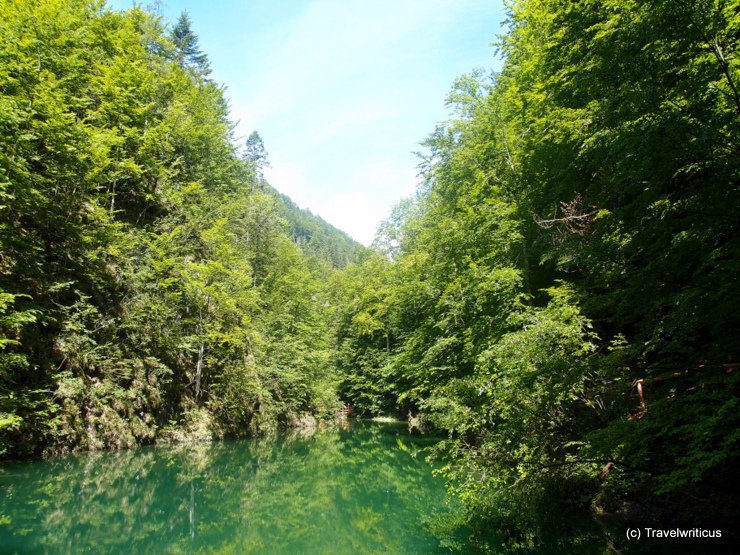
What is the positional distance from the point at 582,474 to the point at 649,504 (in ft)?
3.81

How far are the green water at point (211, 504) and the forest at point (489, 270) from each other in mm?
1420

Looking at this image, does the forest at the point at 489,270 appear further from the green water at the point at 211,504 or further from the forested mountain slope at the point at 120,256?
the green water at the point at 211,504

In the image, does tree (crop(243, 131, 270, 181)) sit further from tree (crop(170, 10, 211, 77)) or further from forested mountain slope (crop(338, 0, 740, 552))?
forested mountain slope (crop(338, 0, 740, 552))

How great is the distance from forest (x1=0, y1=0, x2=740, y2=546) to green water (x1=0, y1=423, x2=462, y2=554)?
142cm

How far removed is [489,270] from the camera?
12656mm

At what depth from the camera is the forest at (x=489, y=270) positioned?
468cm

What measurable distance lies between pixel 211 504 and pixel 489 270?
973 cm

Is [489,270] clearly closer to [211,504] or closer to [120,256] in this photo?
[211,504]

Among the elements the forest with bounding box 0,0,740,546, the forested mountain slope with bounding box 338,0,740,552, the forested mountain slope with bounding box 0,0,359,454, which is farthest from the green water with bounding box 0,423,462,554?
the forested mountain slope with bounding box 338,0,740,552

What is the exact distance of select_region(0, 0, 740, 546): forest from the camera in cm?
468

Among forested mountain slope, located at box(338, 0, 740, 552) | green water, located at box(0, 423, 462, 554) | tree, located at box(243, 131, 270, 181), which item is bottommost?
green water, located at box(0, 423, 462, 554)

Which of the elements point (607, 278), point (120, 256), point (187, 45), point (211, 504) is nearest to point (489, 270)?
point (607, 278)

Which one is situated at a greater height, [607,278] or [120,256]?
[120,256]

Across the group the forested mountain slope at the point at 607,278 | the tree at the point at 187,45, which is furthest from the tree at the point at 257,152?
the forested mountain slope at the point at 607,278
